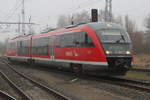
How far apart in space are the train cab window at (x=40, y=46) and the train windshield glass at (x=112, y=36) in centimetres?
718

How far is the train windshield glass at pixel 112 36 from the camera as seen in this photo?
12.7 metres

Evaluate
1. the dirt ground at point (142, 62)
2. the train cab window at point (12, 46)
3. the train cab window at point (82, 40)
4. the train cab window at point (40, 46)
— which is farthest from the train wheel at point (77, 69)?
the train cab window at point (12, 46)

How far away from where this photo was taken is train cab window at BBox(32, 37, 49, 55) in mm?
19466

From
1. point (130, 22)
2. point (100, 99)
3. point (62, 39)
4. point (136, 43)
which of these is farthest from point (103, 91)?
point (130, 22)

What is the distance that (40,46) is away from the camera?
20.9 metres

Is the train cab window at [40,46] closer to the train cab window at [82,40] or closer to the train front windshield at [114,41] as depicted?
the train cab window at [82,40]

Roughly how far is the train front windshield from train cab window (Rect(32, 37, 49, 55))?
23.7ft

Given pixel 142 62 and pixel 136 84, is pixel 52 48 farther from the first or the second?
pixel 142 62

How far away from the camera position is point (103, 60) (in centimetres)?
1198

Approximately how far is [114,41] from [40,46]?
371 inches

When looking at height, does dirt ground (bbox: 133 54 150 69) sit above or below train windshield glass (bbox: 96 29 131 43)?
below

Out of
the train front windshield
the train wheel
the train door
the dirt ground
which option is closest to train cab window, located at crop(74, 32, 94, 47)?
the train front windshield

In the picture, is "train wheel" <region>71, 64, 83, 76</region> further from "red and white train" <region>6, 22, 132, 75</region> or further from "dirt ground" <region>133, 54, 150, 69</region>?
"dirt ground" <region>133, 54, 150, 69</region>

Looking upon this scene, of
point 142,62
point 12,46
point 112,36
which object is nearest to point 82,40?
point 112,36
